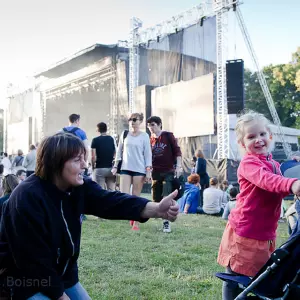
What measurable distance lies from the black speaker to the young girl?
14.5 m

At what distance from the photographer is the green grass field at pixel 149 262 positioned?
3.58 meters

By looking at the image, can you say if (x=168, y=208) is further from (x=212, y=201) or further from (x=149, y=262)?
(x=212, y=201)

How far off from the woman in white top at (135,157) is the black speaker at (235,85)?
1097 centimetres

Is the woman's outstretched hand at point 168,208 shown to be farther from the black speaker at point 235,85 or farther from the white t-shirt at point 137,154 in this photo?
the black speaker at point 235,85

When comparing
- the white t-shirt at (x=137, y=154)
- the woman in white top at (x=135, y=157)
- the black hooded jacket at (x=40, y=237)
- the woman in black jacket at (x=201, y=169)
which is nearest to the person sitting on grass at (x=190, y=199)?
the woman in black jacket at (x=201, y=169)

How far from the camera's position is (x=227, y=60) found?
17.4 m

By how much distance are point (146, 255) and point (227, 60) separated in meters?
13.8

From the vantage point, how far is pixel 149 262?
179 inches

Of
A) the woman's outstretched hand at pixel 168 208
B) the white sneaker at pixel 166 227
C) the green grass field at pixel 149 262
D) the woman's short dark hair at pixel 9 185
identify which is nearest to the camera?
the woman's outstretched hand at pixel 168 208

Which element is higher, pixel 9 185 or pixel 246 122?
pixel 246 122

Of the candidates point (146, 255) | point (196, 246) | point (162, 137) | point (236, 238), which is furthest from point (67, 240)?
point (162, 137)

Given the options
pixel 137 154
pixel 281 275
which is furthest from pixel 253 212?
pixel 137 154

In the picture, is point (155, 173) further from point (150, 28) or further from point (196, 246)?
point (150, 28)

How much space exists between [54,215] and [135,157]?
4557mm
